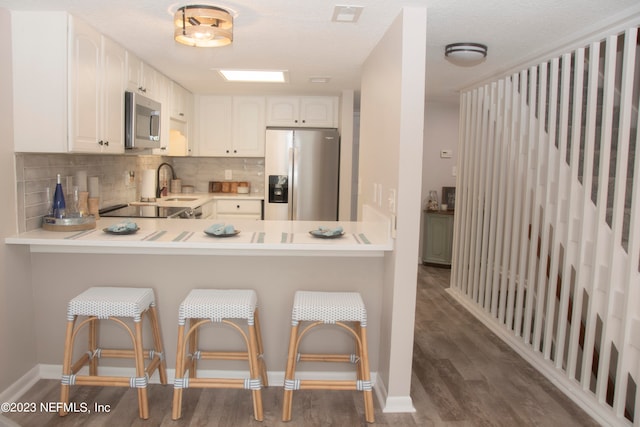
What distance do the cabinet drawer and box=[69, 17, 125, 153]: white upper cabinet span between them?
230cm

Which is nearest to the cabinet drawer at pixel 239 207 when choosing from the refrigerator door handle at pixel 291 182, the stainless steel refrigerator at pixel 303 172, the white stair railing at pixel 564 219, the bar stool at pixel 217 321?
the stainless steel refrigerator at pixel 303 172

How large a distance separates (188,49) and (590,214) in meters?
2.89

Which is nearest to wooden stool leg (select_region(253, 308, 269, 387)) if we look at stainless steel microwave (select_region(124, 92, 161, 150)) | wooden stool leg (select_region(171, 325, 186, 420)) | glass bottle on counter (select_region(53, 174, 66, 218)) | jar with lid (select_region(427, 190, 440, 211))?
wooden stool leg (select_region(171, 325, 186, 420))

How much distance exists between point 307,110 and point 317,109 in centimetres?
12

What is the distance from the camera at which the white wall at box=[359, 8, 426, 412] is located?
2.60 meters

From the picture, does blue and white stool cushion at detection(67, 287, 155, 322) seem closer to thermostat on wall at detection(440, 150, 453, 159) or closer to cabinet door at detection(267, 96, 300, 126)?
cabinet door at detection(267, 96, 300, 126)

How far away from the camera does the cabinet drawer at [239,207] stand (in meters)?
5.82

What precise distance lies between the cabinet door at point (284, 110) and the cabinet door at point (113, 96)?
2.36 meters

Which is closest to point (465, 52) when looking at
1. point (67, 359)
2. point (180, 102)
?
point (67, 359)

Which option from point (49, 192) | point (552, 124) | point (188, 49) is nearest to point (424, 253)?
point (552, 124)

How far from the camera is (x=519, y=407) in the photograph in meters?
2.91

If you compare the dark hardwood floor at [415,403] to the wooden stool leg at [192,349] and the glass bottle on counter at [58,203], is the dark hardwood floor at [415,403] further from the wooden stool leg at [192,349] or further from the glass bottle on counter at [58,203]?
the glass bottle on counter at [58,203]

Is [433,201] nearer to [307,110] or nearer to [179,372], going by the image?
[307,110]

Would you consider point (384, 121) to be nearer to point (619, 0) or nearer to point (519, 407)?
point (619, 0)
